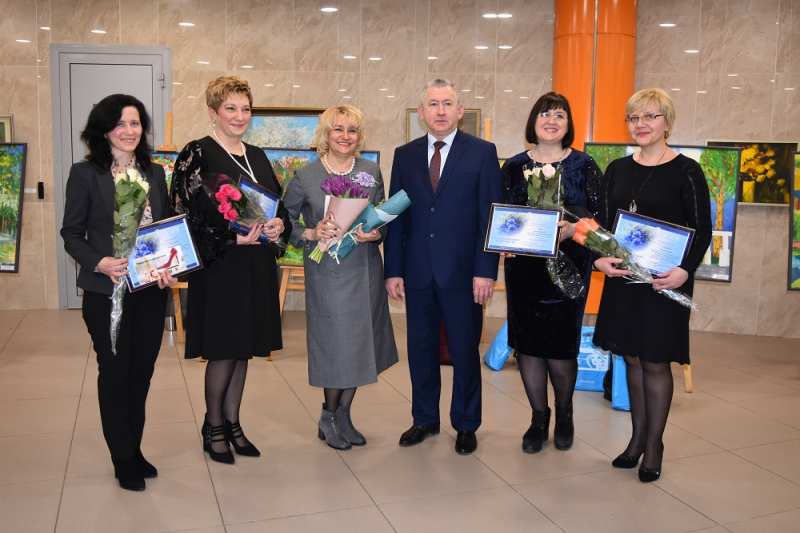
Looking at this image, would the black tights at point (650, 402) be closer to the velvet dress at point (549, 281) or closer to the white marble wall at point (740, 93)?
the velvet dress at point (549, 281)

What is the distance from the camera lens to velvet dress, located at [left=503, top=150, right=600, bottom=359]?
3453 millimetres

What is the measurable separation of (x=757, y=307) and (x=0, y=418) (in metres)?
6.20

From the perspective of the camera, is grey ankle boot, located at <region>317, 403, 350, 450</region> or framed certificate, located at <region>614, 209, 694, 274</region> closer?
framed certificate, located at <region>614, 209, 694, 274</region>

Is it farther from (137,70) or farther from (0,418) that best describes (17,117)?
(0,418)

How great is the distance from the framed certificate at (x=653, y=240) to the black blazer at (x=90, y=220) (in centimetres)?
211

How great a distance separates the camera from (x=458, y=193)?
11.4 feet

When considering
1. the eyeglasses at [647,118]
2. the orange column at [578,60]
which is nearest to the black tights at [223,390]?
the eyeglasses at [647,118]

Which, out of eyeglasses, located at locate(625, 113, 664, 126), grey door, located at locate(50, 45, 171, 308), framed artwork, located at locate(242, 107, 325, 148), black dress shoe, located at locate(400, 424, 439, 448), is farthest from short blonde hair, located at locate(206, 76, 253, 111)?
grey door, located at locate(50, 45, 171, 308)

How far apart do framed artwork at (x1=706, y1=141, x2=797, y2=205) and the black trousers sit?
5559 mm

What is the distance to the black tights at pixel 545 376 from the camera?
3.65 meters

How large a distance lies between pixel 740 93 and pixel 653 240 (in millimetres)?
4514

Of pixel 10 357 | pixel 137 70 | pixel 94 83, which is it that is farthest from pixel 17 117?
pixel 10 357

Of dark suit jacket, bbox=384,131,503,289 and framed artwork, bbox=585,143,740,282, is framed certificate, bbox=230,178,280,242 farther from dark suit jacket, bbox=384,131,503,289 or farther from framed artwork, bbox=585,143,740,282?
framed artwork, bbox=585,143,740,282

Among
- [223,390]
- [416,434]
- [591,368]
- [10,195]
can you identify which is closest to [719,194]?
[591,368]
